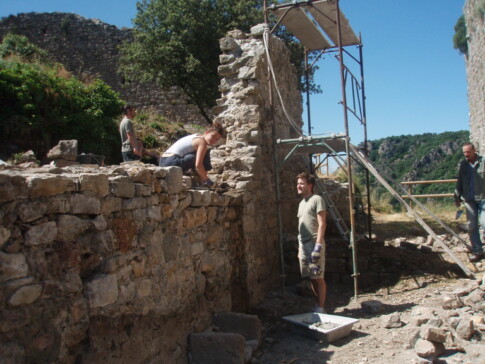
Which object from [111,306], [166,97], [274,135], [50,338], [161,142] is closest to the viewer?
[50,338]

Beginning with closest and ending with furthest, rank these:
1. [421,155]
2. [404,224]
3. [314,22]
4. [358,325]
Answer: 1. [358,325]
2. [314,22]
3. [404,224]
4. [421,155]

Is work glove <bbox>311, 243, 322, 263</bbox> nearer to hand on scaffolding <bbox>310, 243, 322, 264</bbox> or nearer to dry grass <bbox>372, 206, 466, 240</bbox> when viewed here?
hand on scaffolding <bbox>310, 243, 322, 264</bbox>

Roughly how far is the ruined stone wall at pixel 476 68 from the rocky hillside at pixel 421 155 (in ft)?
39.7

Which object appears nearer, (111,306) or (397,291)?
(111,306)

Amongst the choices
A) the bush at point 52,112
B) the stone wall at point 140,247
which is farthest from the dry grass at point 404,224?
the bush at point 52,112

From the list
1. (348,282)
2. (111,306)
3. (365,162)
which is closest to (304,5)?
(365,162)

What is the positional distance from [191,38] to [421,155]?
31313 millimetres

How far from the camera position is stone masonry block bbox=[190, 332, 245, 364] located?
402cm

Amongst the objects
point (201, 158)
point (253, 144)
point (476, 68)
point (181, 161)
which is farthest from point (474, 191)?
point (476, 68)

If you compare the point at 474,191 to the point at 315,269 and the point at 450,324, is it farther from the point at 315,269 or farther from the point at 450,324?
the point at 315,269

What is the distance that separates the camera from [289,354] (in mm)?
4566

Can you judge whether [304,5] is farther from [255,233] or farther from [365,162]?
[255,233]

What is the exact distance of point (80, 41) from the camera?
2088 centimetres

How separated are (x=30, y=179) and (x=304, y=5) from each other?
5.27 m
